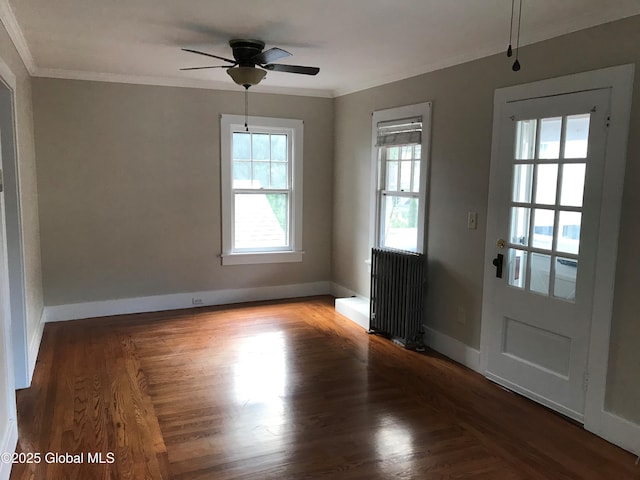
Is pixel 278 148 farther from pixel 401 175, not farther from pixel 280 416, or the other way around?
pixel 280 416

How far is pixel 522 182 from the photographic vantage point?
3369mm

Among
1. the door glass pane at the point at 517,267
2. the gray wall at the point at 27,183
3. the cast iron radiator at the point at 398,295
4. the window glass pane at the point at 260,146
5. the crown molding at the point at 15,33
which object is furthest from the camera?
the window glass pane at the point at 260,146

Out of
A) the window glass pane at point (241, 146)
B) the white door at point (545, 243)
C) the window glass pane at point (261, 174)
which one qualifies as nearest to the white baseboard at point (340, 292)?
the window glass pane at point (261, 174)

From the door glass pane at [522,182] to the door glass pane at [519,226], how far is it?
7 centimetres

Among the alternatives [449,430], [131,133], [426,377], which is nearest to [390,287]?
[426,377]

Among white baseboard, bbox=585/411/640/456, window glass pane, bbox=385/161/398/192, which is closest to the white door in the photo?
white baseboard, bbox=585/411/640/456

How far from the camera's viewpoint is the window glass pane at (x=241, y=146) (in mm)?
5551

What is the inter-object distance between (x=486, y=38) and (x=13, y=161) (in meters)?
3.35

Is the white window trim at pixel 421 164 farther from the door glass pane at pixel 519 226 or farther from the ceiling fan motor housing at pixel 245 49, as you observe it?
the ceiling fan motor housing at pixel 245 49

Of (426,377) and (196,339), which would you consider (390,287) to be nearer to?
(426,377)

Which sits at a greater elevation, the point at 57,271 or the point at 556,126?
the point at 556,126

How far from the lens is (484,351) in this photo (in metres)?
3.76

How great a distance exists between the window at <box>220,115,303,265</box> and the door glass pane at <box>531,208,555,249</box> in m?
3.11

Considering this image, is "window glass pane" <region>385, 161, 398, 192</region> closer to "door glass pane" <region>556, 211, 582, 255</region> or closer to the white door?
the white door
